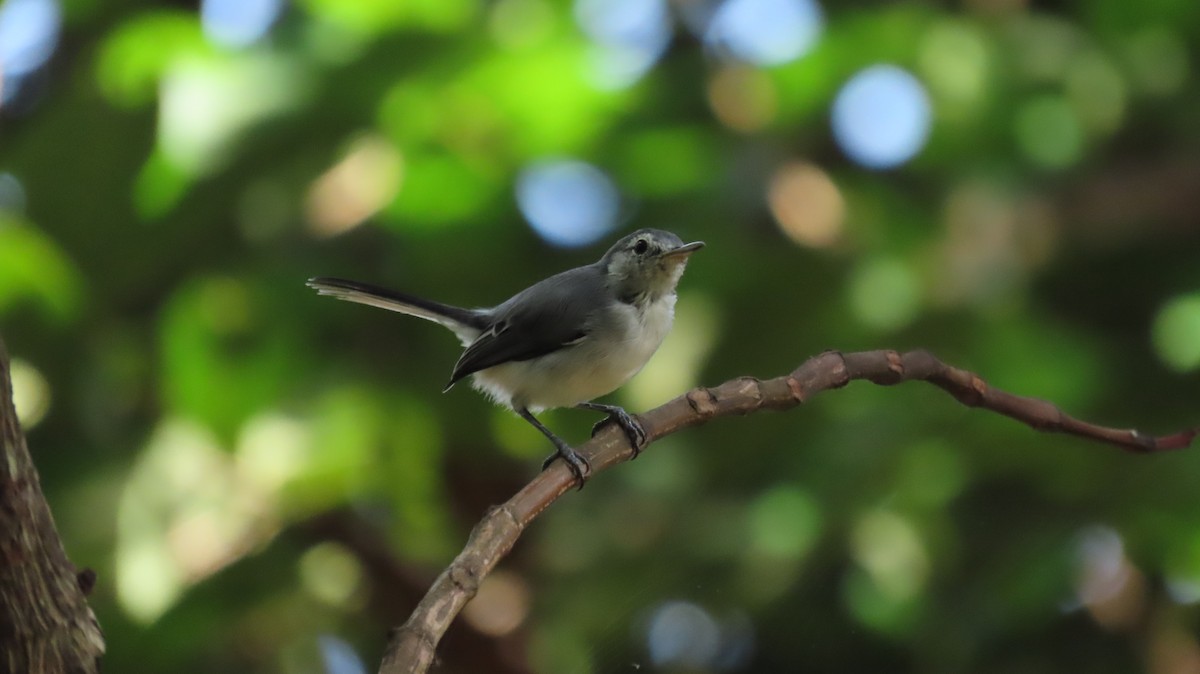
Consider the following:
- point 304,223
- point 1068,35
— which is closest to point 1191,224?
point 1068,35

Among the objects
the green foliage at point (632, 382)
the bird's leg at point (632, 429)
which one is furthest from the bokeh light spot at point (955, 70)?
the bird's leg at point (632, 429)

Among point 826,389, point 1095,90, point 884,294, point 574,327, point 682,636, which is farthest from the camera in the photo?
point 1095,90

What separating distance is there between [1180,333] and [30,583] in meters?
3.88

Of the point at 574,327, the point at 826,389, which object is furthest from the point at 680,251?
the point at 826,389

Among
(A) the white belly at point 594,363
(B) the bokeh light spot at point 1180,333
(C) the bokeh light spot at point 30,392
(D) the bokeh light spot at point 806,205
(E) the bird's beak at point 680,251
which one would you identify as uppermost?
(E) the bird's beak at point 680,251

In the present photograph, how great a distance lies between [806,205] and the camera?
4.62 meters

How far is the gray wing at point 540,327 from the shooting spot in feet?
9.95

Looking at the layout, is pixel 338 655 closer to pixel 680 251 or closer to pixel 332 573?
pixel 332 573

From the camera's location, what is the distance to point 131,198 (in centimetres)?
386

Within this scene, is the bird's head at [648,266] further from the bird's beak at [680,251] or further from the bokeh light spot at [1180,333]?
the bokeh light spot at [1180,333]

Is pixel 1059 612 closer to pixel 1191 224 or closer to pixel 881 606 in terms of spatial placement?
pixel 881 606

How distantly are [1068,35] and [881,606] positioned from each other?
2.32 meters

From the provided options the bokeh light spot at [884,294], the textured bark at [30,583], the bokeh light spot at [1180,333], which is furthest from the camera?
the bokeh light spot at [884,294]

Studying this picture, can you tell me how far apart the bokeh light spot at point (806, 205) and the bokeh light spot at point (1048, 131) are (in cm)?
73
